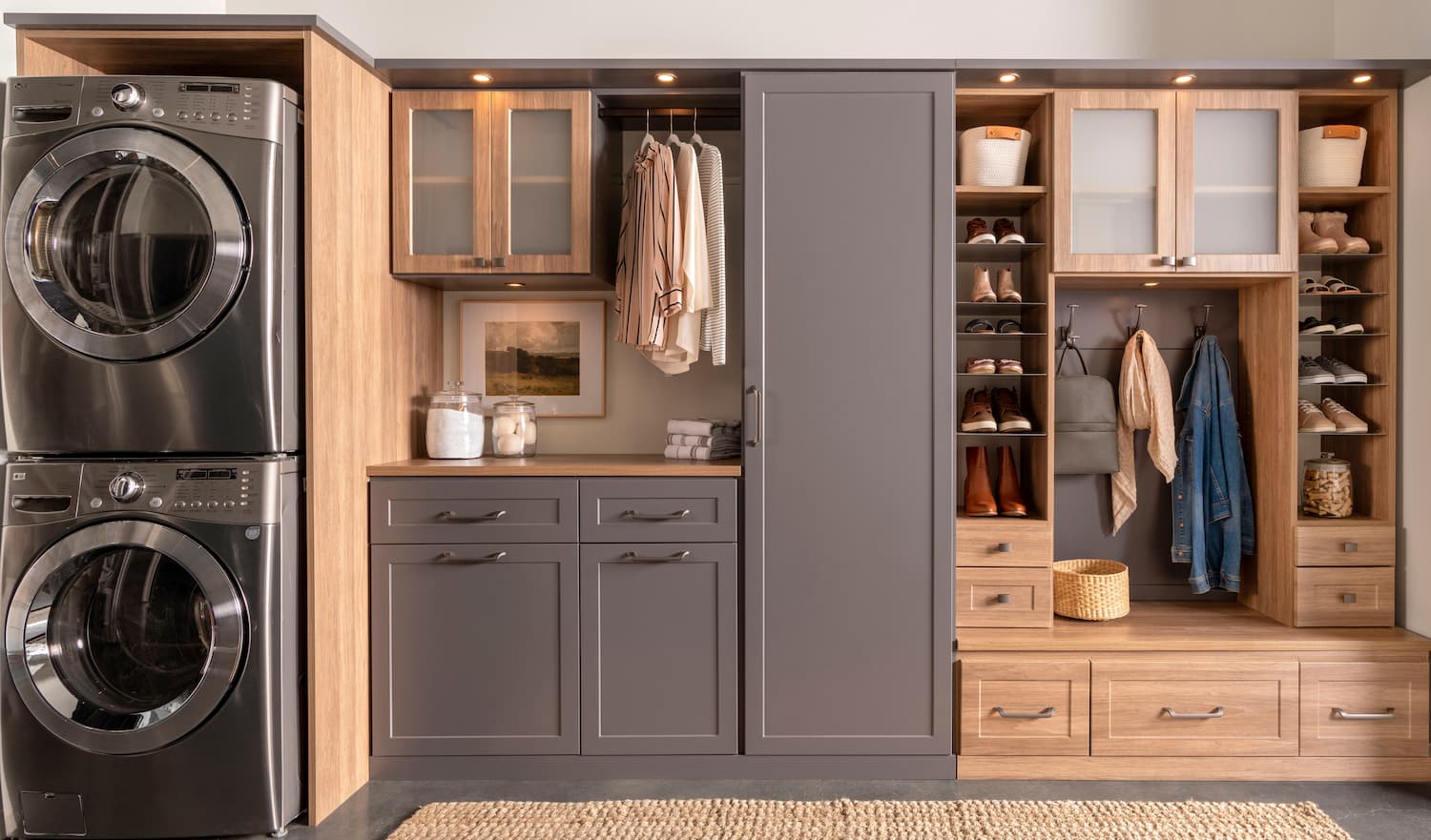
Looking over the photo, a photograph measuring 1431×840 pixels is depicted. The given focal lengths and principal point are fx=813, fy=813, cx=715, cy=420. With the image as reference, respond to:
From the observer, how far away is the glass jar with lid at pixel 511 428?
289 centimetres

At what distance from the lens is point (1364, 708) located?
248cm

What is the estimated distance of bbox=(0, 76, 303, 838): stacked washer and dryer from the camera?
83.4 inches

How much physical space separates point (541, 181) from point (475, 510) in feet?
3.58

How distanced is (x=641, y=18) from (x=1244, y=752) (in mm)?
3200

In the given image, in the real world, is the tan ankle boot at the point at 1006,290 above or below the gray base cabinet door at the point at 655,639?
above

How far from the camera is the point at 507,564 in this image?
250 centimetres

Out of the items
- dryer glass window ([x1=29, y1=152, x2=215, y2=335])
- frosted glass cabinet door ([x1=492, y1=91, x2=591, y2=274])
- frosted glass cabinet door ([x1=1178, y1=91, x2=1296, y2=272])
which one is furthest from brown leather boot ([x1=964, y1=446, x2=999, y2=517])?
dryer glass window ([x1=29, y1=152, x2=215, y2=335])

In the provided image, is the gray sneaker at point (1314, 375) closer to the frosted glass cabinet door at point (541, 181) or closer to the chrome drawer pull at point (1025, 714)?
the chrome drawer pull at point (1025, 714)

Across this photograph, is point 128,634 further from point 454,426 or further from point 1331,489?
point 1331,489

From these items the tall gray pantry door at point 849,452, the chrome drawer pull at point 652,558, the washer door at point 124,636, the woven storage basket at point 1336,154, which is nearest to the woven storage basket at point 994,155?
the tall gray pantry door at point 849,452

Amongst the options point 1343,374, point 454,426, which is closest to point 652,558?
point 454,426

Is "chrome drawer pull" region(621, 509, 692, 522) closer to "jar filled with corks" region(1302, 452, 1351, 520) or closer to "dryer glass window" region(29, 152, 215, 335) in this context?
"dryer glass window" region(29, 152, 215, 335)

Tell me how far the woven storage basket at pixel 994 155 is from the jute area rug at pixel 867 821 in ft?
6.29

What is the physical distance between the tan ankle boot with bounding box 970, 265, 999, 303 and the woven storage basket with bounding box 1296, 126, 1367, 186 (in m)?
1.06
